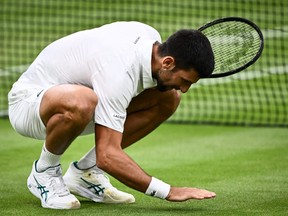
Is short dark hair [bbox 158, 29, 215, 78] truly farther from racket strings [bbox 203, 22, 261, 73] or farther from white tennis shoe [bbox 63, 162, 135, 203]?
white tennis shoe [bbox 63, 162, 135, 203]

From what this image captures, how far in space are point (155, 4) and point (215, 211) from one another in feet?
35.5

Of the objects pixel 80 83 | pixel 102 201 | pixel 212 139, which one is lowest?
pixel 212 139

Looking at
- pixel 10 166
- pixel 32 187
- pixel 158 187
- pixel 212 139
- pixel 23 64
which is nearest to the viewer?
pixel 158 187

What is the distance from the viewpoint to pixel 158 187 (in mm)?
5027

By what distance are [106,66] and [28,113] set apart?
608 millimetres

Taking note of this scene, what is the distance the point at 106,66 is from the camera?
509 centimetres

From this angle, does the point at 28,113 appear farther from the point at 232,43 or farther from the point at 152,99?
the point at 232,43

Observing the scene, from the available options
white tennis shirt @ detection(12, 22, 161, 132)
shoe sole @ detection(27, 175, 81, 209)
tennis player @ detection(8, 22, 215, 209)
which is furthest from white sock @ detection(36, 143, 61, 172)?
white tennis shirt @ detection(12, 22, 161, 132)

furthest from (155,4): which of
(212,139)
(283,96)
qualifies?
(212,139)

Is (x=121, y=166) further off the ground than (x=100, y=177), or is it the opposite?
(x=121, y=166)

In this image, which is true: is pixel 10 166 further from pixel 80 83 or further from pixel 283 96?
pixel 283 96

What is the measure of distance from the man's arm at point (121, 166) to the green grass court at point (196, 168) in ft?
0.63

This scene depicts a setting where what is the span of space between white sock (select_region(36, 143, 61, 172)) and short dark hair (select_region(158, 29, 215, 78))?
3.08 feet

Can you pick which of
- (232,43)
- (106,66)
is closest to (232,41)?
(232,43)
